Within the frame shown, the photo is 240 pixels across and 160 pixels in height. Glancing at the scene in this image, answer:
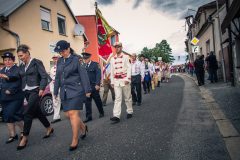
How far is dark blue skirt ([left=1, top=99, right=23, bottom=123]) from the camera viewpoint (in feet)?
20.3

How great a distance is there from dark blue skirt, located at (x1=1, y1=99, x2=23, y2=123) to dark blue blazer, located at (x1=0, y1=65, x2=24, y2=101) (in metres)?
0.10

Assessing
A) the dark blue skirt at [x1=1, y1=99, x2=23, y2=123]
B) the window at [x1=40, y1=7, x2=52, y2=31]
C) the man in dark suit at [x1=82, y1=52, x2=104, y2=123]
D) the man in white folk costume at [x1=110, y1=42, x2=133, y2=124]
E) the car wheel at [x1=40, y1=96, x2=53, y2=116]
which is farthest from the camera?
the window at [x1=40, y1=7, x2=52, y2=31]

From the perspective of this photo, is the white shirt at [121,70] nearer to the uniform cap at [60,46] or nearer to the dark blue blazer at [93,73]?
the dark blue blazer at [93,73]

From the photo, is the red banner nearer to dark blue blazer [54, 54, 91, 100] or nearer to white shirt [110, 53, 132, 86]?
white shirt [110, 53, 132, 86]

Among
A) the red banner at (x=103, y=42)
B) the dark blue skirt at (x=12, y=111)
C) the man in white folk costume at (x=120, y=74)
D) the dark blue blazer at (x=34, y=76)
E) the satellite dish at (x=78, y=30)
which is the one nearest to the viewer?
the dark blue blazer at (x=34, y=76)

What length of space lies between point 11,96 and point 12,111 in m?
0.33

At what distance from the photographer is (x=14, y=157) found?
4.92 m

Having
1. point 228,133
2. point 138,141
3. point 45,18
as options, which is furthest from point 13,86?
point 45,18

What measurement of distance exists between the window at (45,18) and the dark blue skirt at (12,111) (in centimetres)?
1448

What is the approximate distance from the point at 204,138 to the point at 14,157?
3285 millimetres

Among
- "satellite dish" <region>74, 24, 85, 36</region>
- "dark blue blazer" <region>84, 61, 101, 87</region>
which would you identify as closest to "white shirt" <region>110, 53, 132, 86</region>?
"dark blue blazer" <region>84, 61, 101, 87</region>

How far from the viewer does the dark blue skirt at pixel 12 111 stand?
20.3 feet

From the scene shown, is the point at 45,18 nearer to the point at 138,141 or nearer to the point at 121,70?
the point at 121,70

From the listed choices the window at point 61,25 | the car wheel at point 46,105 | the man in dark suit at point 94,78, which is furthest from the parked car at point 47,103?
the window at point 61,25
